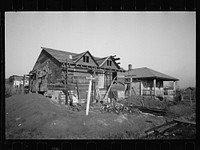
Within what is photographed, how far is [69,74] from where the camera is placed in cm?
1009

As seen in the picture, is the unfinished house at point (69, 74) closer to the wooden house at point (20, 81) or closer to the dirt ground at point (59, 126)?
A: the wooden house at point (20, 81)

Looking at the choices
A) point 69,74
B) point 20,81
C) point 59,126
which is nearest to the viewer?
point 59,126

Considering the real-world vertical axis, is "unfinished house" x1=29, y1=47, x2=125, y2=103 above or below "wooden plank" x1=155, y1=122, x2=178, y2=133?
above

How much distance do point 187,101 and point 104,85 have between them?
8.26m

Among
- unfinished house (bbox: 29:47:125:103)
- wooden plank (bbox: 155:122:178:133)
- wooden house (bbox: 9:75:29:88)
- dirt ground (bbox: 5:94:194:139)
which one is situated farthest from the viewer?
wooden house (bbox: 9:75:29:88)

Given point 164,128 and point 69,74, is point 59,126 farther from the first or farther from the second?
point 69,74

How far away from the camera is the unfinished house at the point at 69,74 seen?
367 inches

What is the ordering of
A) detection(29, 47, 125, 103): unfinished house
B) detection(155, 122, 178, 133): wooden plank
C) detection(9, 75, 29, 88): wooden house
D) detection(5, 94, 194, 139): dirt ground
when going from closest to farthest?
detection(5, 94, 194, 139): dirt ground → detection(155, 122, 178, 133): wooden plank → detection(29, 47, 125, 103): unfinished house → detection(9, 75, 29, 88): wooden house

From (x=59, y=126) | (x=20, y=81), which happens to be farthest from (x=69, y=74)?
(x=20, y=81)

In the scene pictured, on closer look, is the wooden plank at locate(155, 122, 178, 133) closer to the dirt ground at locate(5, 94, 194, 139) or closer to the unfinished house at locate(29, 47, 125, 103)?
the dirt ground at locate(5, 94, 194, 139)

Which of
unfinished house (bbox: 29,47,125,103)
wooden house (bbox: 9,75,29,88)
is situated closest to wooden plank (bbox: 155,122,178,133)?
unfinished house (bbox: 29,47,125,103)

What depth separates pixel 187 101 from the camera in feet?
32.7

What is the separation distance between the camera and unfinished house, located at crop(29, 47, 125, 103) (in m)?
9.32
